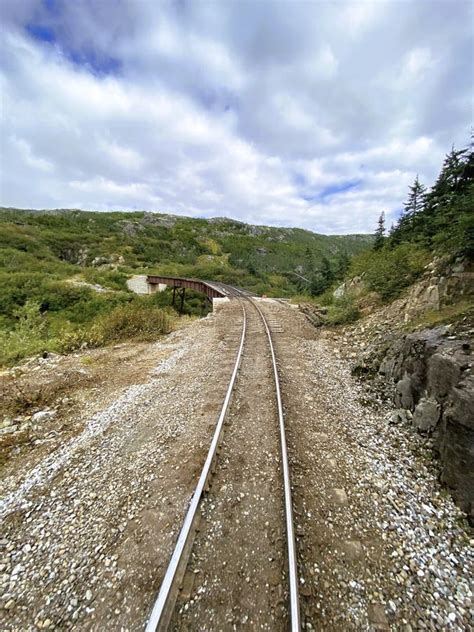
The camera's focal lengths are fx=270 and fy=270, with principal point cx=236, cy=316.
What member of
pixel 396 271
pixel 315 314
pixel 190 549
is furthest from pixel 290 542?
pixel 315 314

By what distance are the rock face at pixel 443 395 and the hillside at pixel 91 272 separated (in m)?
9.66

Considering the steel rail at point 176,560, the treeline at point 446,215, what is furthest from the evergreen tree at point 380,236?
the steel rail at point 176,560

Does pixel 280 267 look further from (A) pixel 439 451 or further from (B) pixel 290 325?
(A) pixel 439 451

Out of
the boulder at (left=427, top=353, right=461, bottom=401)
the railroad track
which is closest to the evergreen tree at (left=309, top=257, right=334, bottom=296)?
the boulder at (left=427, top=353, right=461, bottom=401)

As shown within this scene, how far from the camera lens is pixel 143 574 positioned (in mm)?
2545

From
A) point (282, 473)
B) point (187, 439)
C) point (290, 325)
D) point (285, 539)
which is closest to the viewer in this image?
point (285, 539)

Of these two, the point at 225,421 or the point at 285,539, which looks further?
the point at 225,421

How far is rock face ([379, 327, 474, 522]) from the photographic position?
3460mm

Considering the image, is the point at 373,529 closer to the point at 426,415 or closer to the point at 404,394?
the point at 426,415

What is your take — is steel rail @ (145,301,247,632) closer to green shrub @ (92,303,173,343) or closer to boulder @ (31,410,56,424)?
boulder @ (31,410,56,424)

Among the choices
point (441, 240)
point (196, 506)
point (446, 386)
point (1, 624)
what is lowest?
point (1, 624)

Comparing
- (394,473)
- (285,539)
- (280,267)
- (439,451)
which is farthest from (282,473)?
(280,267)

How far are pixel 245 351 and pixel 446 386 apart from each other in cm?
570

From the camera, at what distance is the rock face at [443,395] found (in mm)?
3460
